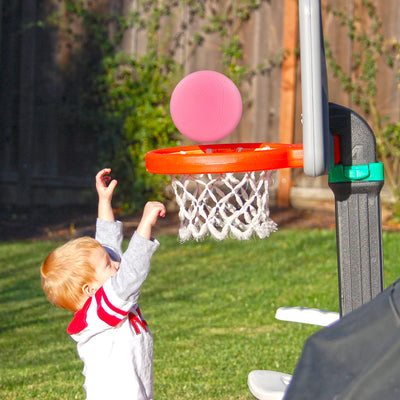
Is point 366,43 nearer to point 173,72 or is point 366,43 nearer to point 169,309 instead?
point 173,72

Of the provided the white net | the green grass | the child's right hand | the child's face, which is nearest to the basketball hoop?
the white net

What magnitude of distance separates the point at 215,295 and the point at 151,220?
2.73 meters

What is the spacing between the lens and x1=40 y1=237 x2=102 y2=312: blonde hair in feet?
8.32

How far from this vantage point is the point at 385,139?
654 cm

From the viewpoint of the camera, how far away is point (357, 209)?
8.30 ft

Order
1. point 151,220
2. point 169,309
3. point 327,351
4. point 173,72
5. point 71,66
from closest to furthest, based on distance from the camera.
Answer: point 327,351 < point 151,220 < point 169,309 < point 173,72 < point 71,66

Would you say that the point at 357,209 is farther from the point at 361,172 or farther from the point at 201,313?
the point at 201,313

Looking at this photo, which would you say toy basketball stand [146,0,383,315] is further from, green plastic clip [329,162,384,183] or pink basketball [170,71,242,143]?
pink basketball [170,71,242,143]

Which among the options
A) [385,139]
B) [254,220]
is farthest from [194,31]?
[254,220]

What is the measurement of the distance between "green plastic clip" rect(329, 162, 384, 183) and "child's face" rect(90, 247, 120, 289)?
0.94 m

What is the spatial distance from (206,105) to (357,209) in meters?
0.71

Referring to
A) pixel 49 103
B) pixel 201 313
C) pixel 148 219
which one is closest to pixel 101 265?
pixel 148 219

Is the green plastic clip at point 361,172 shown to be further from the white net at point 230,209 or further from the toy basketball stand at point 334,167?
the white net at point 230,209

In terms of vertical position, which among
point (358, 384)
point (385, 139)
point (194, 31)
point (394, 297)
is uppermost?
point (194, 31)
